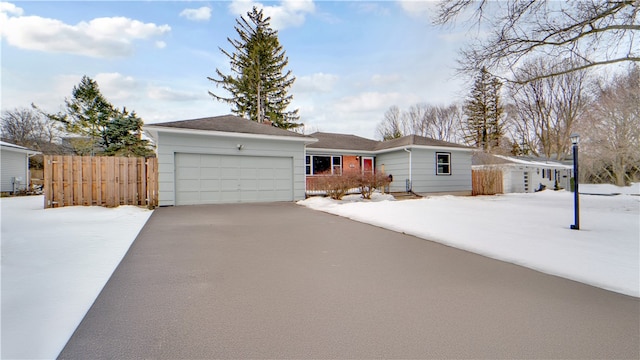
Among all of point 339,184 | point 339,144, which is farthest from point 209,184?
point 339,144

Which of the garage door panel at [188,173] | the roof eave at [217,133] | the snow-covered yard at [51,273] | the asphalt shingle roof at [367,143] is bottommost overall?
the snow-covered yard at [51,273]

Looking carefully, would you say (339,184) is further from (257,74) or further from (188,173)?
(257,74)

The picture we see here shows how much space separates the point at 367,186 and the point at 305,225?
6.36 m

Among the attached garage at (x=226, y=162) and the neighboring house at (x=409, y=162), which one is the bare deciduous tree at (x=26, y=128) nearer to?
the attached garage at (x=226, y=162)

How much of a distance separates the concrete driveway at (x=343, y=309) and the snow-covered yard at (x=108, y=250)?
25cm

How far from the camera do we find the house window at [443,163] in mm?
16391

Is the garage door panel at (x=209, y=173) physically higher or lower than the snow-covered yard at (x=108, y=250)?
higher

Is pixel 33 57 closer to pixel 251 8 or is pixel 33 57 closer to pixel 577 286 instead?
pixel 577 286

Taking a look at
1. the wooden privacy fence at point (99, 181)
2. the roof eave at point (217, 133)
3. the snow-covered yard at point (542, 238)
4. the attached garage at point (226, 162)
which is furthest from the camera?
the attached garage at point (226, 162)

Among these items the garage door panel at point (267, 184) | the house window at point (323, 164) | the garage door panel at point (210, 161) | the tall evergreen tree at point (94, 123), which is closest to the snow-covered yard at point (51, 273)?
the garage door panel at point (210, 161)

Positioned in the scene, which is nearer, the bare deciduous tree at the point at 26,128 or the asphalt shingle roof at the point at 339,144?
the asphalt shingle roof at the point at 339,144

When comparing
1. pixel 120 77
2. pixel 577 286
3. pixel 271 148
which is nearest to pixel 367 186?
pixel 271 148

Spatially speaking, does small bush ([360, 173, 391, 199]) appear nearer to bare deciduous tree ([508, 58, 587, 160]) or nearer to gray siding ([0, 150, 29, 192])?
gray siding ([0, 150, 29, 192])

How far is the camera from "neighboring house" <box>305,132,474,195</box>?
15586 mm
